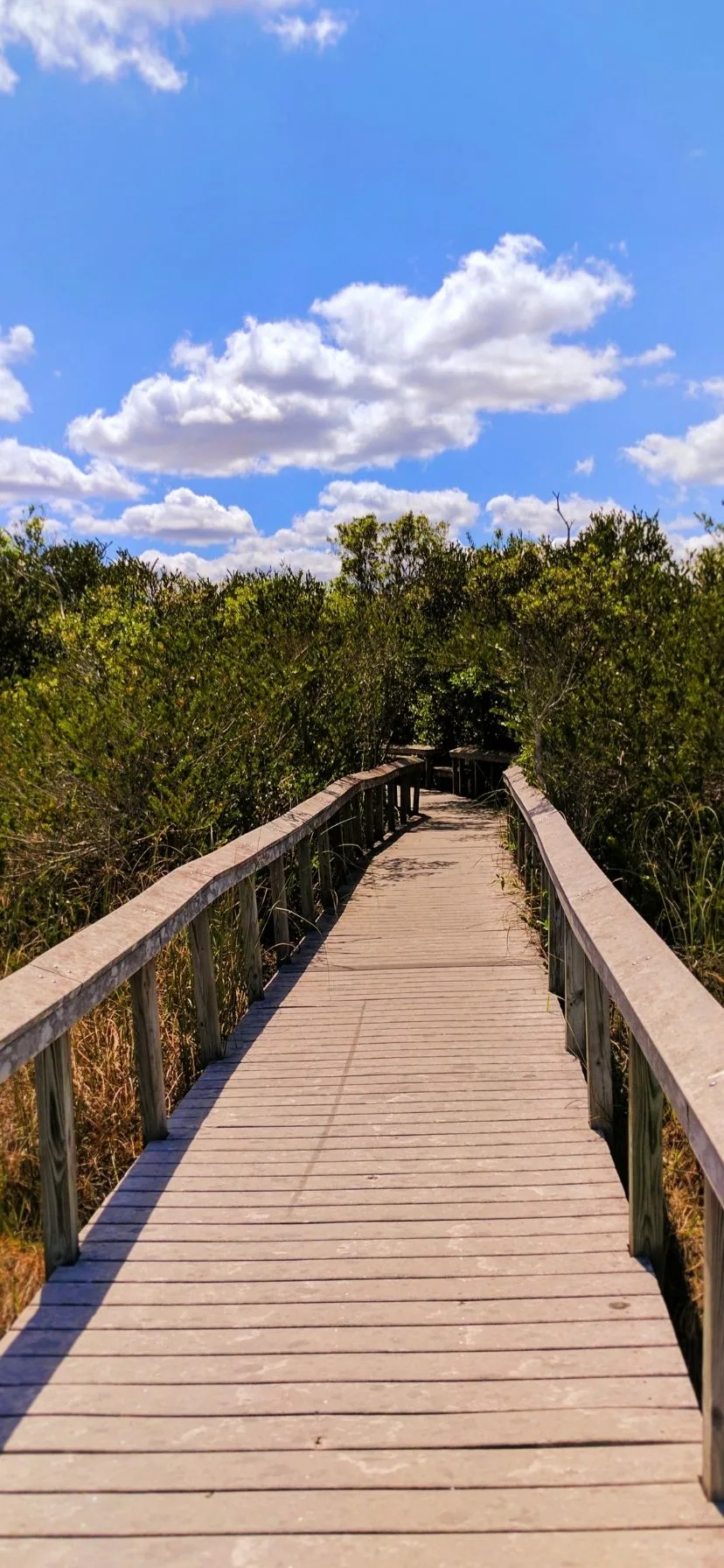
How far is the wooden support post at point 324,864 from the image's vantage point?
825 centimetres

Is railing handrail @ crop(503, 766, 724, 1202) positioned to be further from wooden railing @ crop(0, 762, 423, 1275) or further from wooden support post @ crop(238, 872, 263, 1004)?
wooden support post @ crop(238, 872, 263, 1004)

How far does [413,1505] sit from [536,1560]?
0.25 m

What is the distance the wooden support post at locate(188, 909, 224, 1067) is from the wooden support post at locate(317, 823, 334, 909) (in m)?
3.48

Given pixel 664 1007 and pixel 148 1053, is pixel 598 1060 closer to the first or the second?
pixel 664 1007

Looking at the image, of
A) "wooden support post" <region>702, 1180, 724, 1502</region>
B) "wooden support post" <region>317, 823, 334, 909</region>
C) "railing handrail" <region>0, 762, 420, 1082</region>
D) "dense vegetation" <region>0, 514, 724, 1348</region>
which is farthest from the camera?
"wooden support post" <region>317, 823, 334, 909</region>

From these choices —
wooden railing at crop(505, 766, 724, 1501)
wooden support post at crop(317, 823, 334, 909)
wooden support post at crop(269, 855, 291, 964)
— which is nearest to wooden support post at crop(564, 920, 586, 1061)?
wooden railing at crop(505, 766, 724, 1501)

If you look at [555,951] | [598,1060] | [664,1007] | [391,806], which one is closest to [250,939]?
[555,951]

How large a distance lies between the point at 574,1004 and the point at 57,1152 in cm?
234

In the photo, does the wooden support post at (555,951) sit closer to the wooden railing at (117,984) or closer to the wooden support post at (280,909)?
the wooden railing at (117,984)

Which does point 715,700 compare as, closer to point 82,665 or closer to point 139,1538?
point 82,665

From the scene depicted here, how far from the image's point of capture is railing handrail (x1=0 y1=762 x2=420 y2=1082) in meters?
2.72

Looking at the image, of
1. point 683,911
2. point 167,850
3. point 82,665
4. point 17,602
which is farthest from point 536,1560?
point 17,602

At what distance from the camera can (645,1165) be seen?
9.63ft

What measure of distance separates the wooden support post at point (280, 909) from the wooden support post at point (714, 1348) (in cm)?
441
